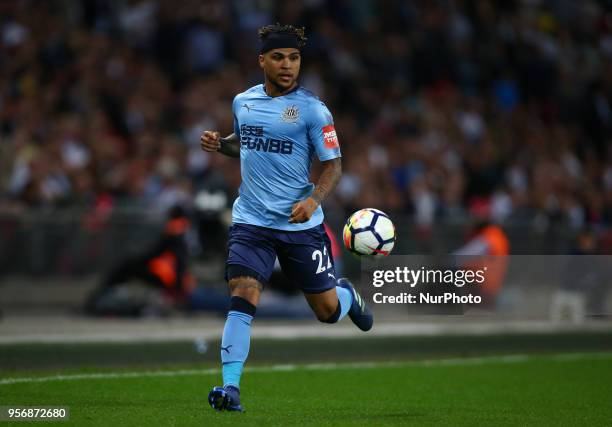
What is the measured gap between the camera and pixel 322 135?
891 centimetres

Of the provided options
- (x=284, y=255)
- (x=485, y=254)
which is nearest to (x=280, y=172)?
(x=284, y=255)

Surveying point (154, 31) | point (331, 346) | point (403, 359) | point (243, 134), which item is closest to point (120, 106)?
point (154, 31)

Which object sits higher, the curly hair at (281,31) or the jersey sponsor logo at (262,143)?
the curly hair at (281,31)

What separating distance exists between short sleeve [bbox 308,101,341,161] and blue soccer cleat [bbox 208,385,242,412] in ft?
5.83

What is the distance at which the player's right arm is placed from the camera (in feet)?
30.3

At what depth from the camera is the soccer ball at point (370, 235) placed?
30.7 ft

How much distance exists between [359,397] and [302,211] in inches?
88.5

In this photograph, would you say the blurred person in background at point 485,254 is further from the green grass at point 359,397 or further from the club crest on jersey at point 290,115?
the club crest on jersey at point 290,115

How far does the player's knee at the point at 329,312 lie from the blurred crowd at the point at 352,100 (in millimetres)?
9297

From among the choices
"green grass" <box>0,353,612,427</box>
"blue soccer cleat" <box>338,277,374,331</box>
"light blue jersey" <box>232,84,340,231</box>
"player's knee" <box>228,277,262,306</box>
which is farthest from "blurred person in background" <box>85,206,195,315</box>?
"player's knee" <box>228,277,262,306</box>

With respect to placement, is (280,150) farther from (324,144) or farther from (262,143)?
(324,144)

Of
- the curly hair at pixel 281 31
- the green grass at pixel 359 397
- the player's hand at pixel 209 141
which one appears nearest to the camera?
the green grass at pixel 359 397

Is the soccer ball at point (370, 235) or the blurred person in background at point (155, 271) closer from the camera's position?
the soccer ball at point (370, 235)

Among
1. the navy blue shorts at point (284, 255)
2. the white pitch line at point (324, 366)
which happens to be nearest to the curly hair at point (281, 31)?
the navy blue shorts at point (284, 255)
